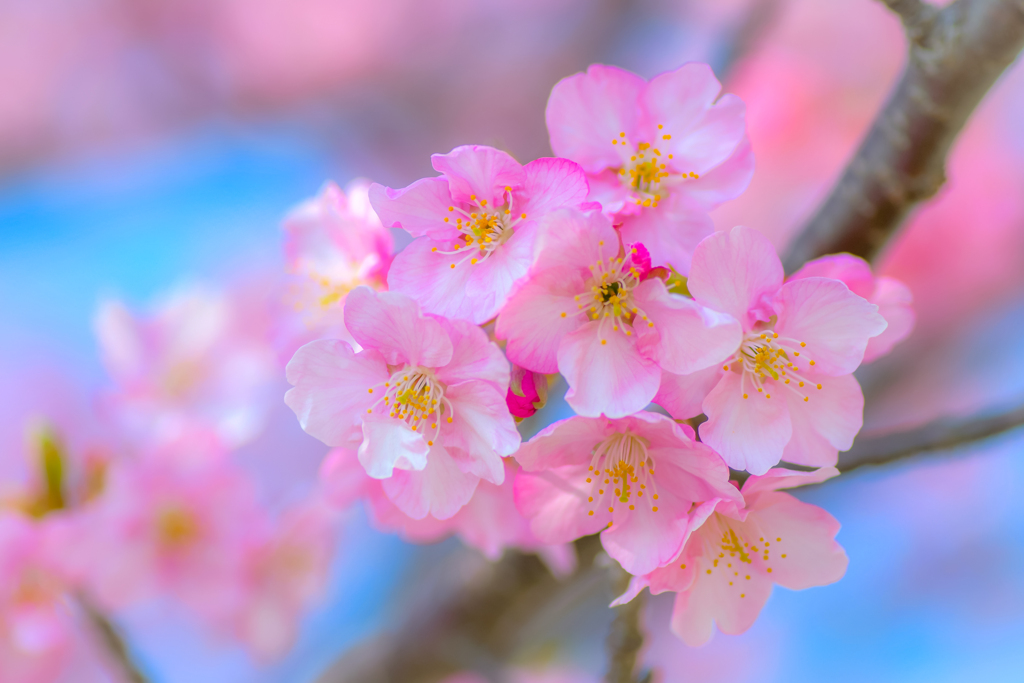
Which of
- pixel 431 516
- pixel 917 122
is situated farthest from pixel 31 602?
pixel 917 122

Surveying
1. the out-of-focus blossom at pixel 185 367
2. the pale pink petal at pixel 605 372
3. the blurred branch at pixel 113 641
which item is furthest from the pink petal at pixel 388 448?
the out-of-focus blossom at pixel 185 367

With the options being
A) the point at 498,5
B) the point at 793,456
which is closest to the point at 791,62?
the point at 498,5

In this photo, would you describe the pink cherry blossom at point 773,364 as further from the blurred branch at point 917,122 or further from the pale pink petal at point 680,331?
the blurred branch at point 917,122

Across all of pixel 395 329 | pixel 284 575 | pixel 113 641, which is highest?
pixel 395 329

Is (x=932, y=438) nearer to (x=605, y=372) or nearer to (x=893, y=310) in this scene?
(x=893, y=310)

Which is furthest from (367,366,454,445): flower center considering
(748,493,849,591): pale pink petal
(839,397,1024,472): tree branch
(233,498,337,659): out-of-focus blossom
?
(233,498,337,659): out-of-focus blossom
